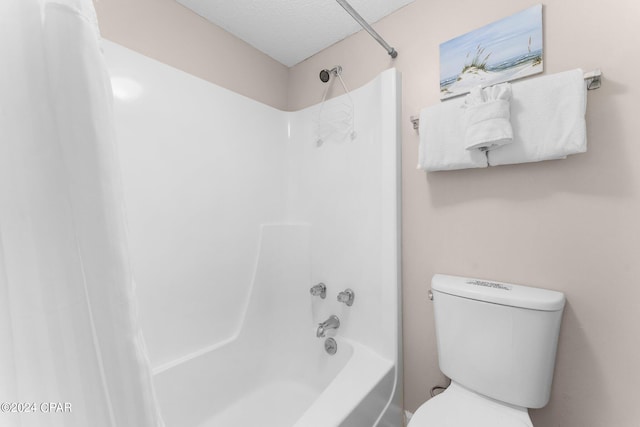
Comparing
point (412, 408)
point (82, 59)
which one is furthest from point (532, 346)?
point (82, 59)

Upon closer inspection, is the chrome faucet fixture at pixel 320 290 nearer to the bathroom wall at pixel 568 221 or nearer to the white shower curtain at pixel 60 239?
the bathroom wall at pixel 568 221

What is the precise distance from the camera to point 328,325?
149 centimetres

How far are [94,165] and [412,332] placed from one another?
141 centimetres

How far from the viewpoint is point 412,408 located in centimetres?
132

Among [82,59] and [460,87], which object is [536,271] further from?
[82,59]

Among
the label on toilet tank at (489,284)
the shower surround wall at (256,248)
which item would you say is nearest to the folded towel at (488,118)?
the shower surround wall at (256,248)

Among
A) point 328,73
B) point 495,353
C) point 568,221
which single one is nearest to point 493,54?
point 568,221

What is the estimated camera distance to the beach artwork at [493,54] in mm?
1030

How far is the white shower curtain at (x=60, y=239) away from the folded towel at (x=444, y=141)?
1.15 metres

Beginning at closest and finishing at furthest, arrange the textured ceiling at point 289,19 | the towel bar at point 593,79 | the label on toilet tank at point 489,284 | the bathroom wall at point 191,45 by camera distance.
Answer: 1. the towel bar at point 593,79
2. the label on toilet tank at point 489,284
3. the bathroom wall at point 191,45
4. the textured ceiling at point 289,19

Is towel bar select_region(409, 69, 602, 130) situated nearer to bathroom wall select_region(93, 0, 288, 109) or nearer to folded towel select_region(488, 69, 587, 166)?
folded towel select_region(488, 69, 587, 166)

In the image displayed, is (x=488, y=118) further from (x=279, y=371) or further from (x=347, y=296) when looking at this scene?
(x=279, y=371)

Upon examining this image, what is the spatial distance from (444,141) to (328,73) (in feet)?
2.93

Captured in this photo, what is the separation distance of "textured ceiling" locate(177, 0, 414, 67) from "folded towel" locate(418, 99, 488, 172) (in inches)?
22.1
